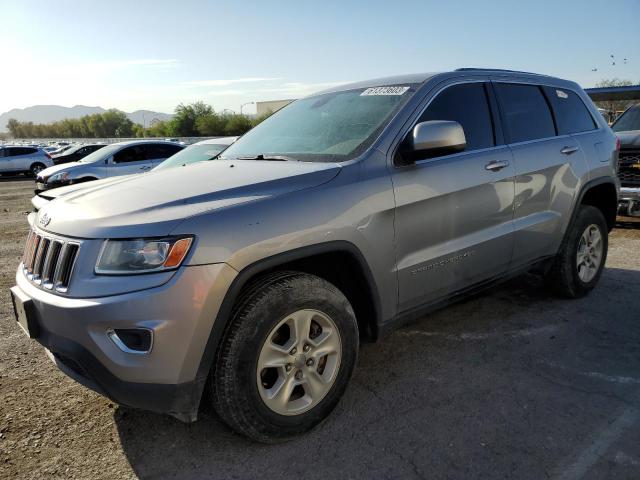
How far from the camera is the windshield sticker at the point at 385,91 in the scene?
3.33 m

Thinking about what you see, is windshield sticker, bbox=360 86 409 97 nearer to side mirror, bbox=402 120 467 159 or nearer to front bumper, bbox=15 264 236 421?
side mirror, bbox=402 120 467 159

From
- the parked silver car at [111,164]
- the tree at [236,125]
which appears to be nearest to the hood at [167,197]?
the parked silver car at [111,164]

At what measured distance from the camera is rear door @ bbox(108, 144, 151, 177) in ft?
42.7

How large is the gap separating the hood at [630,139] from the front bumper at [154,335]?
287 inches

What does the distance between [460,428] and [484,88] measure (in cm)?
233

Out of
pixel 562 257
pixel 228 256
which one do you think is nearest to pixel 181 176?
pixel 228 256

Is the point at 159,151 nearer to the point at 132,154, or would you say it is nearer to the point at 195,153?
the point at 132,154

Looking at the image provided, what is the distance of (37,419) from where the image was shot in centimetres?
296

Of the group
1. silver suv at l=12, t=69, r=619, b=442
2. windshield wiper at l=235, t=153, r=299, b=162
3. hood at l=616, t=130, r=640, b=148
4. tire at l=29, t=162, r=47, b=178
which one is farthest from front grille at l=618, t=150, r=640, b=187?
tire at l=29, t=162, r=47, b=178

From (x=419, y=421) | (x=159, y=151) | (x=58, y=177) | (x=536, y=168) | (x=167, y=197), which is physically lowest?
(x=419, y=421)

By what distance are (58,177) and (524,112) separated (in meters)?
11.4

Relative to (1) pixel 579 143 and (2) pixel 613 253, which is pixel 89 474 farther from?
(2) pixel 613 253

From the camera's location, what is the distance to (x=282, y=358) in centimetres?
255

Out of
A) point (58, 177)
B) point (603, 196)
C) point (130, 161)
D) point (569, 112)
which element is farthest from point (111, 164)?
point (603, 196)
